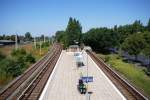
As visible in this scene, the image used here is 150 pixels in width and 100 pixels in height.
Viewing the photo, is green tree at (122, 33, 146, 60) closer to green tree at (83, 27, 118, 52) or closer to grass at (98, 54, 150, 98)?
grass at (98, 54, 150, 98)

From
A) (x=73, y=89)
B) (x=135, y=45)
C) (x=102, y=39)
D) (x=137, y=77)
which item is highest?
(x=102, y=39)

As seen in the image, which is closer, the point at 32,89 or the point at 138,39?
the point at 32,89

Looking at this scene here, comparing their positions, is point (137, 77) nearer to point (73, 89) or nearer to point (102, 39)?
point (73, 89)

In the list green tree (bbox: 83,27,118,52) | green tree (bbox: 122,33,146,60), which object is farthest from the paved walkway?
green tree (bbox: 83,27,118,52)

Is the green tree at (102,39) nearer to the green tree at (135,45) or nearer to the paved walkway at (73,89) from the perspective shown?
the green tree at (135,45)

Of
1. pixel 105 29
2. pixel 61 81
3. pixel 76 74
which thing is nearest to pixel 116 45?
pixel 105 29

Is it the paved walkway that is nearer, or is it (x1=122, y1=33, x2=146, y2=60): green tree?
the paved walkway

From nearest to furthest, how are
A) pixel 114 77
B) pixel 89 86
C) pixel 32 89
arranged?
1. pixel 32 89
2. pixel 89 86
3. pixel 114 77

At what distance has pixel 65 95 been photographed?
2628 cm

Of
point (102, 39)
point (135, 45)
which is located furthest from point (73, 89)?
point (102, 39)

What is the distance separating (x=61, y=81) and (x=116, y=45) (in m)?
55.1

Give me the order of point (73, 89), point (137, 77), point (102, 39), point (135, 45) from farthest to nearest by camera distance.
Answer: point (102, 39) → point (135, 45) → point (137, 77) → point (73, 89)

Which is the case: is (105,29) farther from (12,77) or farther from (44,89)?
(44,89)

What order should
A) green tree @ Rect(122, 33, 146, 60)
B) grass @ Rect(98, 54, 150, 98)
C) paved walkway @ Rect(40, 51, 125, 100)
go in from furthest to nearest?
green tree @ Rect(122, 33, 146, 60) → grass @ Rect(98, 54, 150, 98) → paved walkway @ Rect(40, 51, 125, 100)
